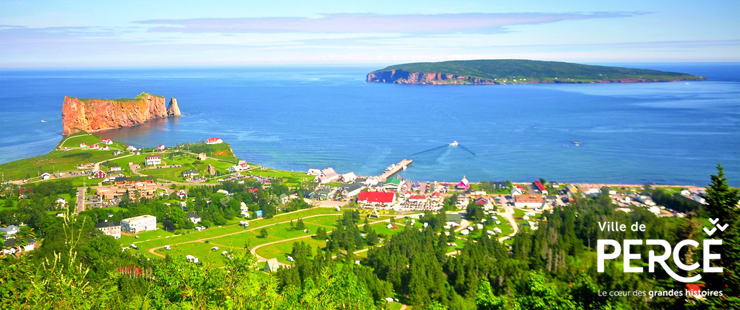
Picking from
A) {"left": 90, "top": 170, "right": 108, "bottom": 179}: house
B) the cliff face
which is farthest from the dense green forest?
the cliff face

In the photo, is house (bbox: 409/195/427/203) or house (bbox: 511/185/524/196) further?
house (bbox: 511/185/524/196)

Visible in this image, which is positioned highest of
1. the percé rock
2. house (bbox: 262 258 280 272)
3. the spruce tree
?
the spruce tree

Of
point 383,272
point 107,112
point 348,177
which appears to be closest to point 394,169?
point 348,177

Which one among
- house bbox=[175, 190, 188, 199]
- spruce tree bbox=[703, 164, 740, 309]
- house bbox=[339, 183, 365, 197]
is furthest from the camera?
house bbox=[339, 183, 365, 197]

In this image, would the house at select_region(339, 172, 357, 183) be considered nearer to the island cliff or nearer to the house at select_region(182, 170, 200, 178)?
the house at select_region(182, 170, 200, 178)

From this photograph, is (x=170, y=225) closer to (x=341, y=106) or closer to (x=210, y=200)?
(x=210, y=200)

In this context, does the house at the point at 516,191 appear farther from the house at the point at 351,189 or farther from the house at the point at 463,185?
the house at the point at 351,189
